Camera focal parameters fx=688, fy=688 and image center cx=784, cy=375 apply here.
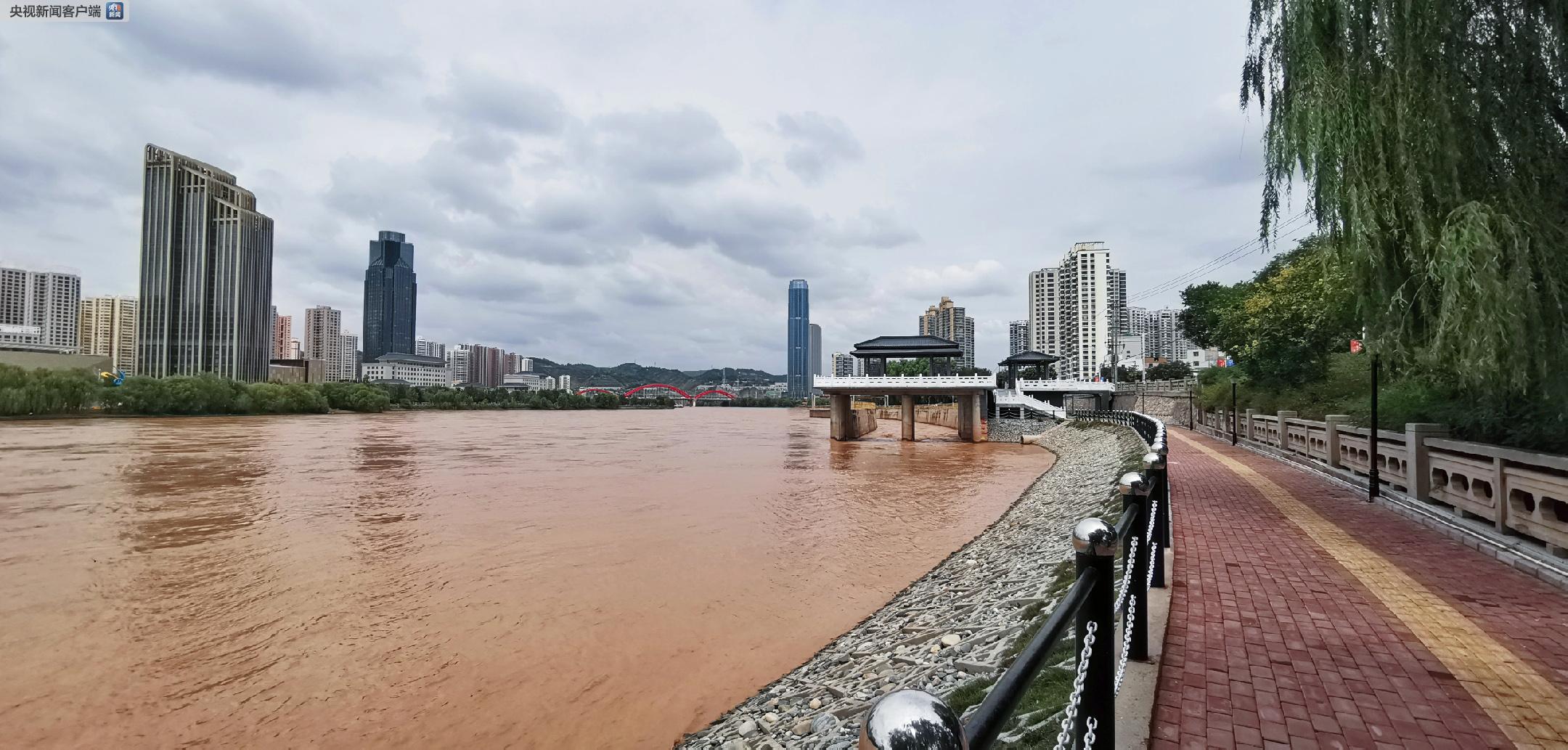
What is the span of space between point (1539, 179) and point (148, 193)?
151m

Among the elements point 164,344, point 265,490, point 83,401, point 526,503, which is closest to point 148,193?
point 164,344

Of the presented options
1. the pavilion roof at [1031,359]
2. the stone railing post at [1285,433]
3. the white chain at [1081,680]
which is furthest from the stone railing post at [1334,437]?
the pavilion roof at [1031,359]

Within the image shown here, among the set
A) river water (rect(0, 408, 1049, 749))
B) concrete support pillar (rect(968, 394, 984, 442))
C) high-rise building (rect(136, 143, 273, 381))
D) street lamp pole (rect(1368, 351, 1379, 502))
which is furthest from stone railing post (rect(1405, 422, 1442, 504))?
high-rise building (rect(136, 143, 273, 381))

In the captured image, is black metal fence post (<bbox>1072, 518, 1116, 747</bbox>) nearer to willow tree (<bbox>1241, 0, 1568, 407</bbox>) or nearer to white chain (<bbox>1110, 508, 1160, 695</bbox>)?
white chain (<bbox>1110, 508, 1160, 695</bbox>)

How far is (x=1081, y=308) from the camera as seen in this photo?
8688 centimetres

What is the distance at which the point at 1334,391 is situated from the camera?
1927 cm

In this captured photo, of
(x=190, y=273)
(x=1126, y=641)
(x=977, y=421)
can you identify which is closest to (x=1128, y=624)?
(x=1126, y=641)

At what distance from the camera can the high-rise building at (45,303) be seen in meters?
134

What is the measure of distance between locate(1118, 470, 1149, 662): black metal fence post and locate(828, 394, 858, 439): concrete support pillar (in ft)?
132

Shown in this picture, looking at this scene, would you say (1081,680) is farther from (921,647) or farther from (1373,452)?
(1373,452)

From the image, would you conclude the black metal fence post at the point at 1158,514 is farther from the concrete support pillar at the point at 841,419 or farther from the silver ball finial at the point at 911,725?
the concrete support pillar at the point at 841,419

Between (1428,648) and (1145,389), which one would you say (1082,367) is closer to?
(1145,389)

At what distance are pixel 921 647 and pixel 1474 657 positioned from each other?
12.9 feet

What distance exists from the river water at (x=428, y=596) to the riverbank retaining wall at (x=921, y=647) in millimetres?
568
